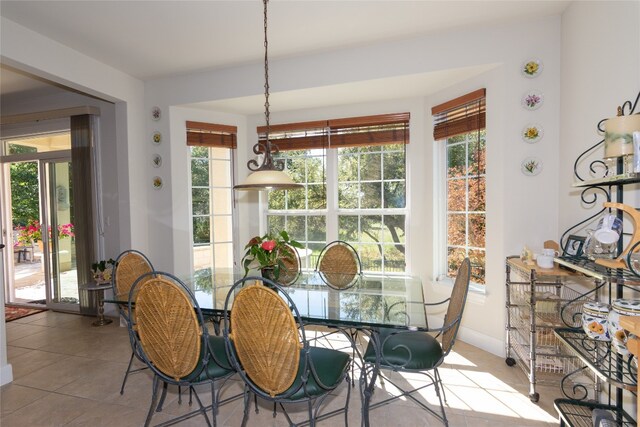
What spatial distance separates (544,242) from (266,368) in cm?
241

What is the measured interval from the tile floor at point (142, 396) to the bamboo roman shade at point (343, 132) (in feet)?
7.39

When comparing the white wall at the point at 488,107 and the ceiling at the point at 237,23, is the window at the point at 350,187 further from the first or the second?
the ceiling at the point at 237,23

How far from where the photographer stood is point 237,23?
2742 millimetres

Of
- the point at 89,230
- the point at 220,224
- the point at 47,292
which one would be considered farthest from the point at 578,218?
the point at 47,292

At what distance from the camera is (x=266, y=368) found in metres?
1.61

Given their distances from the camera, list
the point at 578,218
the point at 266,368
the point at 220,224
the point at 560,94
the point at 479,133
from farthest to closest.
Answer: the point at 220,224, the point at 479,133, the point at 560,94, the point at 578,218, the point at 266,368

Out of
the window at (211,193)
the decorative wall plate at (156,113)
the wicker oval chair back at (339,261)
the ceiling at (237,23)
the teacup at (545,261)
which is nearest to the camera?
the teacup at (545,261)

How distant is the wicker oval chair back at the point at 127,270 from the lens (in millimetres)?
2561

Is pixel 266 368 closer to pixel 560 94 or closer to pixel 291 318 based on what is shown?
pixel 291 318

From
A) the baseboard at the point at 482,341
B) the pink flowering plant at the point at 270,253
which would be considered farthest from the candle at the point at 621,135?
the baseboard at the point at 482,341

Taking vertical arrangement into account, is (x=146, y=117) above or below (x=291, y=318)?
above

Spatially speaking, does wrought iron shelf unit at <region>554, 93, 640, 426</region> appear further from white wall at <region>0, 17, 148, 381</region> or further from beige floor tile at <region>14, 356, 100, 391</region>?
white wall at <region>0, 17, 148, 381</region>

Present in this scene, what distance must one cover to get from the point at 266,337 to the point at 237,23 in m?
2.46

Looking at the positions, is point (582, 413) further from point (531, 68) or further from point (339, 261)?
point (531, 68)
